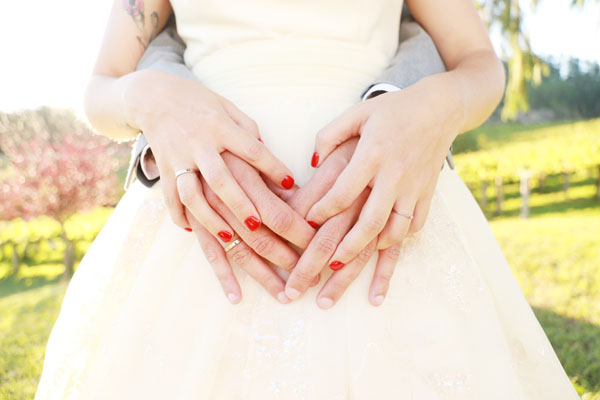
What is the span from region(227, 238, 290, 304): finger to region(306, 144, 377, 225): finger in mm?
137

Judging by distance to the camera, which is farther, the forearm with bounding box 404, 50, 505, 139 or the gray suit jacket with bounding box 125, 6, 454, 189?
the gray suit jacket with bounding box 125, 6, 454, 189

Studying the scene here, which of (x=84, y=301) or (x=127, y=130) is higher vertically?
(x=127, y=130)

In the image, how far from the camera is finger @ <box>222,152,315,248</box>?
0.79 metres

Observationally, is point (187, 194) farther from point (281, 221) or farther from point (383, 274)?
point (383, 274)

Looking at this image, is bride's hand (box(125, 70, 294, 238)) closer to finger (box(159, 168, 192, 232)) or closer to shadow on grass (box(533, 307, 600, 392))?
finger (box(159, 168, 192, 232))

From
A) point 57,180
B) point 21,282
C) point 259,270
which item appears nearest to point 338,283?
point 259,270

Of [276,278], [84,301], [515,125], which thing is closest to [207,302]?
[276,278]

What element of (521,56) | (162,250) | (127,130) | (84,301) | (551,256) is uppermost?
(127,130)

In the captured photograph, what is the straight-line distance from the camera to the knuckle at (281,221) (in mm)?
784

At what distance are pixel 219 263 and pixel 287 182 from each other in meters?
0.20

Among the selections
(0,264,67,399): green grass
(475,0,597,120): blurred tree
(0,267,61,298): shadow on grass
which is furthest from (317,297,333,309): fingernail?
(0,267,61,298): shadow on grass

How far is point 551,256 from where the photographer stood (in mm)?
6008

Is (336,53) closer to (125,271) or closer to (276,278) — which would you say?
(276,278)

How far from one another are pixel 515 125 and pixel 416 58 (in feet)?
107
